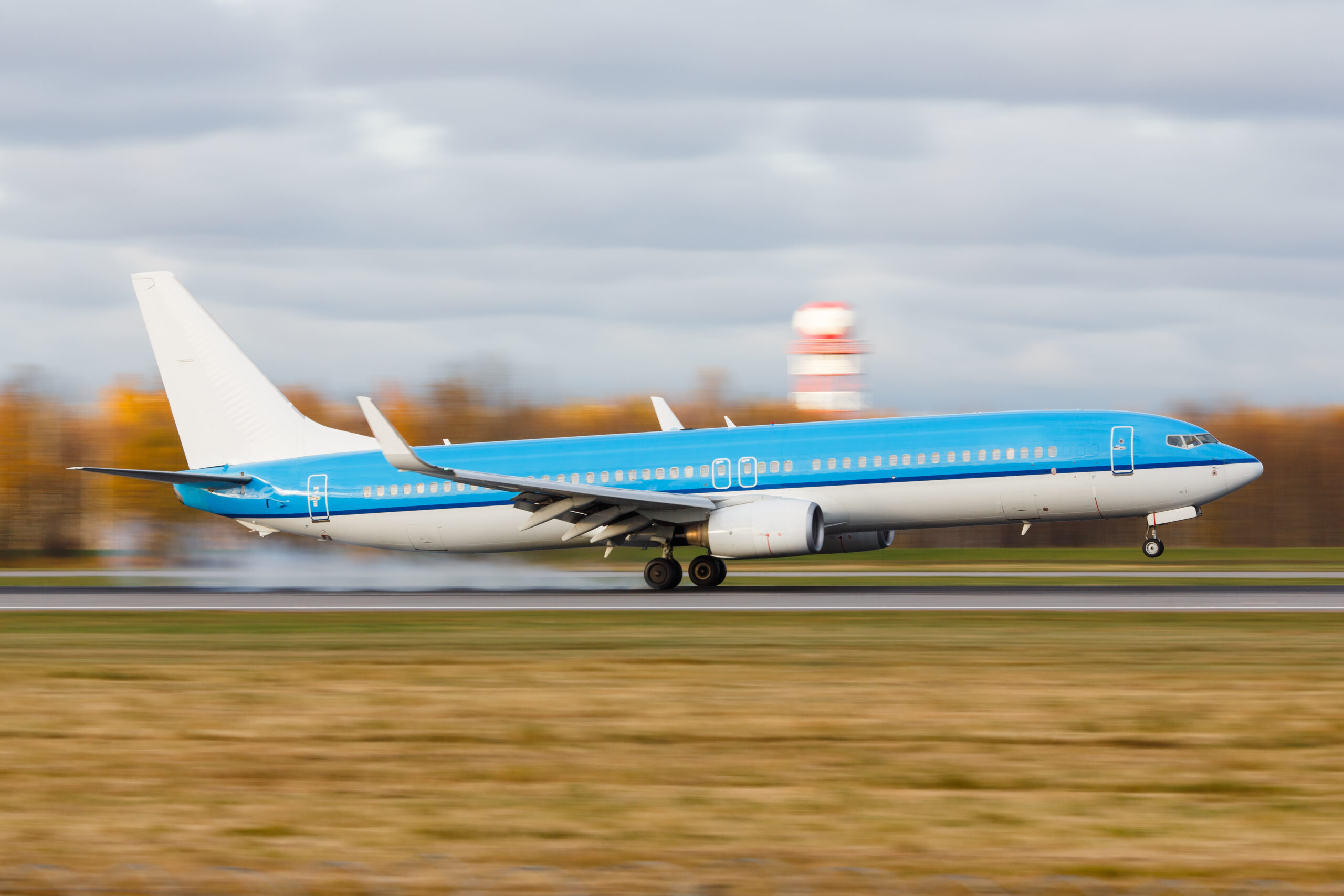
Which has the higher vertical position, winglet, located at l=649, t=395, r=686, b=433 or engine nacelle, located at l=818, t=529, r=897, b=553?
winglet, located at l=649, t=395, r=686, b=433

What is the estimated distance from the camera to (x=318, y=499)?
111 ft

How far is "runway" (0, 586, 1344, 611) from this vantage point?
82.4 feet

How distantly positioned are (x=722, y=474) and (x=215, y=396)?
13.4 m

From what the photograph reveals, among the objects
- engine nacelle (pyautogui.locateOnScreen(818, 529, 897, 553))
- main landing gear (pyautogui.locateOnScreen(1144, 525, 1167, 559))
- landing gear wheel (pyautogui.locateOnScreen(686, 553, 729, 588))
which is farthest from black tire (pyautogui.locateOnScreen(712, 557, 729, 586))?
main landing gear (pyautogui.locateOnScreen(1144, 525, 1167, 559))

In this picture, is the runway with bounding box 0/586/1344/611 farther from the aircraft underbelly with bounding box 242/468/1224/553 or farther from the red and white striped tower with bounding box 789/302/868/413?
the red and white striped tower with bounding box 789/302/868/413

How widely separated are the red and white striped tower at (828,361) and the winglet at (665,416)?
5631cm

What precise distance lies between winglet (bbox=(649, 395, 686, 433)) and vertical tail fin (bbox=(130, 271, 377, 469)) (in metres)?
7.31

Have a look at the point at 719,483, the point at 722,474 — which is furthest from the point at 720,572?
the point at 722,474

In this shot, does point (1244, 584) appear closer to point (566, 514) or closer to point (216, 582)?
point (566, 514)

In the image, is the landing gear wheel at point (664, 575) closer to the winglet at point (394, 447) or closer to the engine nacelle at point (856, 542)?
the engine nacelle at point (856, 542)

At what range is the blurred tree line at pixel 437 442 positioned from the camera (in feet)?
232

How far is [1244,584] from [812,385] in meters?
63.0

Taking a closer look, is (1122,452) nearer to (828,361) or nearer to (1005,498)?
(1005,498)

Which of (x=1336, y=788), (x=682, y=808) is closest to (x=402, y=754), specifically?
(x=682, y=808)
